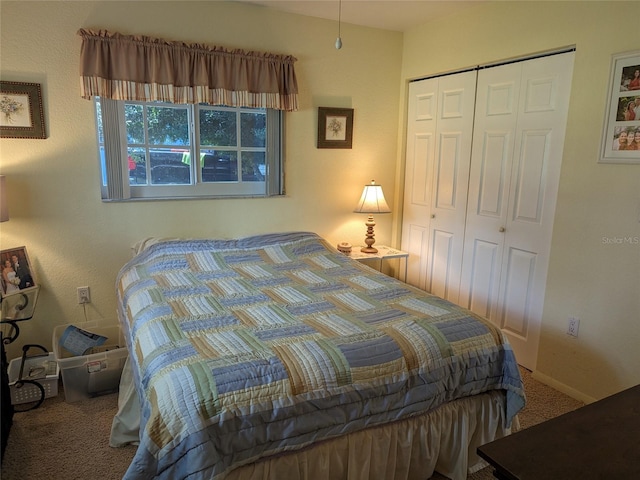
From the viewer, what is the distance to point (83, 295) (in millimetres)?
2852

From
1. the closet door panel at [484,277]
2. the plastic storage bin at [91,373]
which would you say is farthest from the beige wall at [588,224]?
the plastic storage bin at [91,373]

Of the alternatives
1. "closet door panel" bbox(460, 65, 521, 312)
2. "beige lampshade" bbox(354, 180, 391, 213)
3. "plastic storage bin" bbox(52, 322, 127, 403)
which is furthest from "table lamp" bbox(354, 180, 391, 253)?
"plastic storage bin" bbox(52, 322, 127, 403)

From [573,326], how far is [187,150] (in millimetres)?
2771

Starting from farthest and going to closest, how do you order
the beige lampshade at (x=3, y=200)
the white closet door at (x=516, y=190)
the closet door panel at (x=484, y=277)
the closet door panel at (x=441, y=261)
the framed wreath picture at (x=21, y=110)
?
the closet door panel at (x=441, y=261)
the closet door panel at (x=484, y=277)
the white closet door at (x=516, y=190)
the framed wreath picture at (x=21, y=110)
the beige lampshade at (x=3, y=200)

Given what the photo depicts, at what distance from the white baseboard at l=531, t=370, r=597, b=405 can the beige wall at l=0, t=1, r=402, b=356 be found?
5.78ft

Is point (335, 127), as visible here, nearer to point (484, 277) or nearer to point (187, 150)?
point (187, 150)

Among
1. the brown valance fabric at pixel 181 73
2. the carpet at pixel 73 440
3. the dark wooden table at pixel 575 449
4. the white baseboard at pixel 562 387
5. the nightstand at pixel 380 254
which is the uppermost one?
the brown valance fabric at pixel 181 73

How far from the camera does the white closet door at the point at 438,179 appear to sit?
3.25 meters

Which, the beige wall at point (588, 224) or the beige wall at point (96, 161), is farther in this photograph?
the beige wall at point (96, 161)

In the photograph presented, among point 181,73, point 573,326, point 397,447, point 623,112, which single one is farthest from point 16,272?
point 623,112

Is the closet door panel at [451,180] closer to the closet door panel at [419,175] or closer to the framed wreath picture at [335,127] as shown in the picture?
the closet door panel at [419,175]

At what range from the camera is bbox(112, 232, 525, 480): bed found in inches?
54.1

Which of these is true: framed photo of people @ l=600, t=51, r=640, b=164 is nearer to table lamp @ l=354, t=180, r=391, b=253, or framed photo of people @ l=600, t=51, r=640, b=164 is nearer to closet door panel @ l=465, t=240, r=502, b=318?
closet door panel @ l=465, t=240, r=502, b=318

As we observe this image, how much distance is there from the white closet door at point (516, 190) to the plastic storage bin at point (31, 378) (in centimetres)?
280
